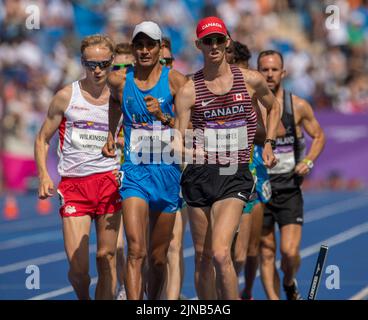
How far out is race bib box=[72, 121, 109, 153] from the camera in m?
9.89

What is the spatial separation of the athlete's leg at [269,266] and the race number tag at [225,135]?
8.63 feet

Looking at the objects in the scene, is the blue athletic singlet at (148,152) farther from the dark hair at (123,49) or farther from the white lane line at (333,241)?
the white lane line at (333,241)

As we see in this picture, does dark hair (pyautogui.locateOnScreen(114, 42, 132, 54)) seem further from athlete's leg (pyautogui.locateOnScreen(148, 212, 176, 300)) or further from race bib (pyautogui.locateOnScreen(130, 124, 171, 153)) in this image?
athlete's leg (pyautogui.locateOnScreen(148, 212, 176, 300))

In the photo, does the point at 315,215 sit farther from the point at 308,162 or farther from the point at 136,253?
the point at 136,253

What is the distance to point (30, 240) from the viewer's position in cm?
1802

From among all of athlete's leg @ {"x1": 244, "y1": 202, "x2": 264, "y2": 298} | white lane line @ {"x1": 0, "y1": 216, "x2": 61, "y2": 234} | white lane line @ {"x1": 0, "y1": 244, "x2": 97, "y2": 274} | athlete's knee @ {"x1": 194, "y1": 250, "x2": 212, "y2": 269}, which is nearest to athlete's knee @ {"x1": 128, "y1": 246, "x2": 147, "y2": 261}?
athlete's knee @ {"x1": 194, "y1": 250, "x2": 212, "y2": 269}

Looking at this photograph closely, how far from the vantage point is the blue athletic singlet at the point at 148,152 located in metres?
9.27

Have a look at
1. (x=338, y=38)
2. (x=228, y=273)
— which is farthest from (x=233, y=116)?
(x=338, y=38)

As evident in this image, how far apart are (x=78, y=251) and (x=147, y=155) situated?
3.44 feet

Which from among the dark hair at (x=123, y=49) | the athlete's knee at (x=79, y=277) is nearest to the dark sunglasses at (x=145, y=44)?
the athlete's knee at (x=79, y=277)

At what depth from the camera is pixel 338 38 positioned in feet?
97.6
